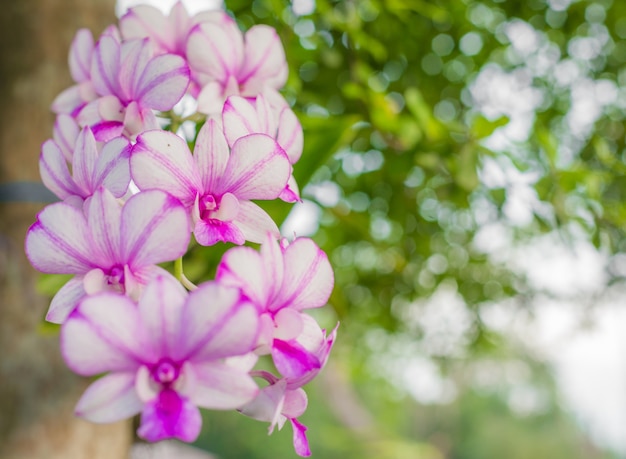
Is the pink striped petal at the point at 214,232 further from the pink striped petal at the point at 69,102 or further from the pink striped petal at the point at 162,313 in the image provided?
the pink striped petal at the point at 69,102

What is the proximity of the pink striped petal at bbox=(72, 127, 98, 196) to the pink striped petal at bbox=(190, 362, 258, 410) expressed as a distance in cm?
11

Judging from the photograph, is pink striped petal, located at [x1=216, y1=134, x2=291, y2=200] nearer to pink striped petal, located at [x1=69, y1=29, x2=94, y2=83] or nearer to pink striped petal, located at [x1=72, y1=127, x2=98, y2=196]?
pink striped petal, located at [x1=72, y1=127, x2=98, y2=196]

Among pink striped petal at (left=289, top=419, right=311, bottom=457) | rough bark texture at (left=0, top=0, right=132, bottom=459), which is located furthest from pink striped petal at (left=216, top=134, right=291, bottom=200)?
rough bark texture at (left=0, top=0, right=132, bottom=459)

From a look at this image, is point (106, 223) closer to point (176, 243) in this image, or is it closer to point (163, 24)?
point (176, 243)

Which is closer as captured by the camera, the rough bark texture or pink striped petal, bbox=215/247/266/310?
pink striped petal, bbox=215/247/266/310

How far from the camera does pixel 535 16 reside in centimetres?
130

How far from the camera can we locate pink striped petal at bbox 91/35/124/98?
0.36 m

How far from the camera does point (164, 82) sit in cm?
33

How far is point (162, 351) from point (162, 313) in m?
0.01

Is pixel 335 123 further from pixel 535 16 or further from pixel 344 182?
pixel 535 16

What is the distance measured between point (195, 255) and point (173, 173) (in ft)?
1.23

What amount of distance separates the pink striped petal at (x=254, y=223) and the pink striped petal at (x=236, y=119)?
3cm

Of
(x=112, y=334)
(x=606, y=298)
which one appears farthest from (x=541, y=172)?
(x=606, y=298)

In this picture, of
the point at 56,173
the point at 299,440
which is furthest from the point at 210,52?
the point at 299,440
